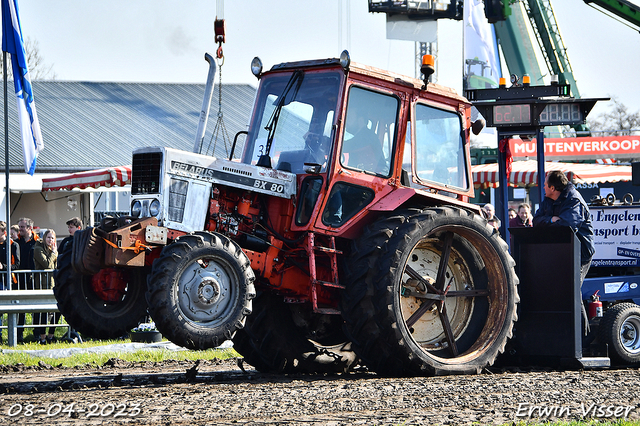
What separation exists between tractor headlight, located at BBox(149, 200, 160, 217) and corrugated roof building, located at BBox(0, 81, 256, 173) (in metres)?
18.7

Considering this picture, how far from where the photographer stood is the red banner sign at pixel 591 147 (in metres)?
24.5

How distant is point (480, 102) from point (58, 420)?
20.4 ft

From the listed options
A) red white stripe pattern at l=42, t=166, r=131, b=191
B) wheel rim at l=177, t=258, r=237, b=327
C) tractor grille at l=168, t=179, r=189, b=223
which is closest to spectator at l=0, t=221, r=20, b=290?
red white stripe pattern at l=42, t=166, r=131, b=191

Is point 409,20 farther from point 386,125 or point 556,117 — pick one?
point 386,125

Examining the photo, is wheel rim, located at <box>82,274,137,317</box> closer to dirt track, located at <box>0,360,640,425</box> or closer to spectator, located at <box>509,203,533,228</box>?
dirt track, located at <box>0,360,640,425</box>

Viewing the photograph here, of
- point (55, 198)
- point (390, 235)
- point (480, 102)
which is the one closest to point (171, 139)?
point (55, 198)

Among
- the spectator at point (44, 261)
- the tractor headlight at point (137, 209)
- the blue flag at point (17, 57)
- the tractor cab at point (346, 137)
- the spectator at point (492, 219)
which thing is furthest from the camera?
the blue flag at point (17, 57)

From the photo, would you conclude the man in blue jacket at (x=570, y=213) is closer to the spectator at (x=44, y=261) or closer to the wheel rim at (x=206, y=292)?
the wheel rim at (x=206, y=292)

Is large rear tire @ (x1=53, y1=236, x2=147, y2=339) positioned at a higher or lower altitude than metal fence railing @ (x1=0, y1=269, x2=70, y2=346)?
higher

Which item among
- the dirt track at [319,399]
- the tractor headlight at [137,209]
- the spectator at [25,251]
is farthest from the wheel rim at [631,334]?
the spectator at [25,251]

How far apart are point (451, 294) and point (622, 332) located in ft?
7.51

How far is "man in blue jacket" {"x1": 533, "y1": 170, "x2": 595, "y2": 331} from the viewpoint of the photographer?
28.9ft

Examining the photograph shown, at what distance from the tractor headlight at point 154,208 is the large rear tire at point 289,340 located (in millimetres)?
1629

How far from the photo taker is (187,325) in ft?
21.7
